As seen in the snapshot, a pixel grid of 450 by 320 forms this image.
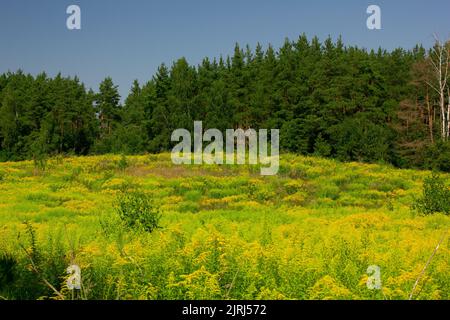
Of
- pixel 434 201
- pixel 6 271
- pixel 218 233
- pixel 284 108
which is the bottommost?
pixel 434 201

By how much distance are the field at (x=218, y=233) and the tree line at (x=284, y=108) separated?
609 inches

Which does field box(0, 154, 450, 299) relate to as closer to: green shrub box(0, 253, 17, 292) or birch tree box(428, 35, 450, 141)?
green shrub box(0, 253, 17, 292)

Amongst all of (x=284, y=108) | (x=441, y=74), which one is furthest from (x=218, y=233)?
(x=284, y=108)

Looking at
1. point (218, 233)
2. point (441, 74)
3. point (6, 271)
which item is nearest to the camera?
point (6, 271)

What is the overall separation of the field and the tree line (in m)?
15.5

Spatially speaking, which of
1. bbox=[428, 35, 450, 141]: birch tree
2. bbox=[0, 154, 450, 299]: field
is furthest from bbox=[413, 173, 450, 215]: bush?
bbox=[428, 35, 450, 141]: birch tree

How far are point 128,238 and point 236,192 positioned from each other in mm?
12066

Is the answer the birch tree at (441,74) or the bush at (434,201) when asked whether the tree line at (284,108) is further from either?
the bush at (434,201)

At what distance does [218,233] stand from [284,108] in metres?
46.6

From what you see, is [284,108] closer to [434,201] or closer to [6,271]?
[434,201]

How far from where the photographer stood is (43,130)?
53.4 metres

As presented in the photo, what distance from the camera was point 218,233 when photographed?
7.89 m

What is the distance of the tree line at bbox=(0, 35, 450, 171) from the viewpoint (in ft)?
156

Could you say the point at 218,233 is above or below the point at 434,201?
above
